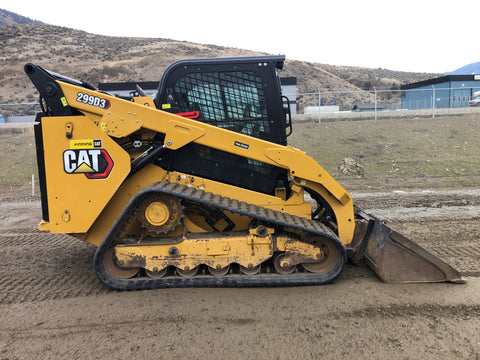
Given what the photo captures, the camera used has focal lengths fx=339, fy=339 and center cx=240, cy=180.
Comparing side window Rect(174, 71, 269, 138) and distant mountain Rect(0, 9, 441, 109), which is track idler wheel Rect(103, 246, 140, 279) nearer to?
side window Rect(174, 71, 269, 138)

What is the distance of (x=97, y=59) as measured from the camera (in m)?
45.8

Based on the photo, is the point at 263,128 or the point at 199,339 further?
the point at 263,128

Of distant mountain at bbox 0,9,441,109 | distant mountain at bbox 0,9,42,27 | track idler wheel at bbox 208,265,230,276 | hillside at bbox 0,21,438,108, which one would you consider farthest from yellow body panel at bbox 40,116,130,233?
distant mountain at bbox 0,9,42,27

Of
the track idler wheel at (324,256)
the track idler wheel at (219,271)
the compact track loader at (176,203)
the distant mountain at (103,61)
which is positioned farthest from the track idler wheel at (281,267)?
the distant mountain at (103,61)

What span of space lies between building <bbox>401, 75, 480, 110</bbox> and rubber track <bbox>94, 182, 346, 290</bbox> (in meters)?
27.2

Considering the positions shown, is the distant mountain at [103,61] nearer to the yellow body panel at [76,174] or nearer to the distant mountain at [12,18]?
the yellow body panel at [76,174]

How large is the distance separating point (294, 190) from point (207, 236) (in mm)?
1179

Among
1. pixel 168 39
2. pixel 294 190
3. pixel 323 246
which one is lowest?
pixel 323 246

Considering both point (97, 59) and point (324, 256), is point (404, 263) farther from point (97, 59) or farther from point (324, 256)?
point (97, 59)

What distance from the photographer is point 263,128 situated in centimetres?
423

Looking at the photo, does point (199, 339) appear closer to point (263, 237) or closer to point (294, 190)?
point (263, 237)

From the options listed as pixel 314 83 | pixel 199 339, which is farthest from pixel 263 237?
pixel 314 83

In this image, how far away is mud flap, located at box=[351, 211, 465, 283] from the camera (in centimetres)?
374

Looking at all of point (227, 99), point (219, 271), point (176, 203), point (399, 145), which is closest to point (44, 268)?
point (176, 203)
